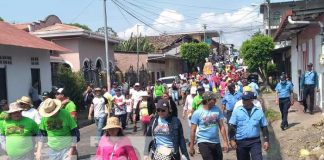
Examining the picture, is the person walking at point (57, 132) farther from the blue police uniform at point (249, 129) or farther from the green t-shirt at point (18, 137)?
the blue police uniform at point (249, 129)

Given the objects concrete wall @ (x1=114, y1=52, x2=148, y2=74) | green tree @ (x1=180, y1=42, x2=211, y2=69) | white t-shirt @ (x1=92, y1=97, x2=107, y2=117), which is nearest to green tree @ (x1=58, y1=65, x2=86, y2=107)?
white t-shirt @ (x1=92, y1=97, x2=107, y2=117)

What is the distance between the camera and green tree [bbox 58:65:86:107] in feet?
78.3

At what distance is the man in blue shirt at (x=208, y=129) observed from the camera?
25.0 feet

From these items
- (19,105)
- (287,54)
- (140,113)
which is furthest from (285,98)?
(287,54)

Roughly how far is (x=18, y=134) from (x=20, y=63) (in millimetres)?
12836

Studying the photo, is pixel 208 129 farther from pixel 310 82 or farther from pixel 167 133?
pixel 310 82

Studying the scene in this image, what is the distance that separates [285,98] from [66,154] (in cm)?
817

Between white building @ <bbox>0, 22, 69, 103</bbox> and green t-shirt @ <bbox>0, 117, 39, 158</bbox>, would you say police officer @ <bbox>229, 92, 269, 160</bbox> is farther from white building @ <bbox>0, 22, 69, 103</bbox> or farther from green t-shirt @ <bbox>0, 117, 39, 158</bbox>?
white building @ <bbox>0, 22, 69, 103</bbox>

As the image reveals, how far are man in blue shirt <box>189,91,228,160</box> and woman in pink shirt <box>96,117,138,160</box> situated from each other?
2.01 metres

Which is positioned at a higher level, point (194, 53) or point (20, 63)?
point (194, 53)

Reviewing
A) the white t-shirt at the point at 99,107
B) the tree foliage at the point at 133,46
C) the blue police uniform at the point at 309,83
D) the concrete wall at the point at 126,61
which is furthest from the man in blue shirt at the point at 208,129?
the tree foliage at the point at 133,46

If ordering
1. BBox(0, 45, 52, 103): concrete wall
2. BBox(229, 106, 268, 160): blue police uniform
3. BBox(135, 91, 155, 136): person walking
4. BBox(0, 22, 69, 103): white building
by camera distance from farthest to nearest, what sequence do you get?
BBox(0, 45, 52, 103): concrete wall < BBox(0, 22, 69, 103): white building < BBox(135, 91, 155, 136): person walking < BBox(229, 106, 268, 160): blue police uniform

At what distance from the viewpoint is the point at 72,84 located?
24.0 m

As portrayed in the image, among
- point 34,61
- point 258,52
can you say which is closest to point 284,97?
point 34,61
